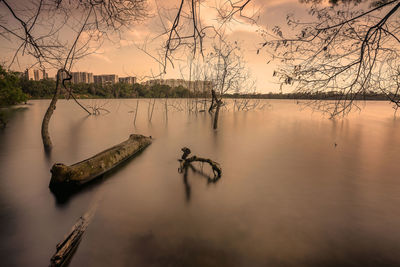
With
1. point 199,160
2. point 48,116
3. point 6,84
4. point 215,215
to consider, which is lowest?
point 215,215

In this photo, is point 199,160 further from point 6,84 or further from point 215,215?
point 6,84

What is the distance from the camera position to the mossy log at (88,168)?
17.1 feet

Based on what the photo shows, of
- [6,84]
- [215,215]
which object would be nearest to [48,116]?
[215,215]

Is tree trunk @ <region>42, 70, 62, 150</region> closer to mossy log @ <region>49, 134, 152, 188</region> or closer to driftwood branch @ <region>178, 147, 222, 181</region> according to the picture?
mossy log @ <region>49, 134, 152, 188</region>

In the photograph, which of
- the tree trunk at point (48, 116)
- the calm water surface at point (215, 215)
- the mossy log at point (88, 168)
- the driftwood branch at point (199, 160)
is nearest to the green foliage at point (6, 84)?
the tree trunk at point (48, 116)

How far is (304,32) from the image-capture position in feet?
13.4

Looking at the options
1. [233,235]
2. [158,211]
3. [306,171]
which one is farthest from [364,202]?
[158,211]

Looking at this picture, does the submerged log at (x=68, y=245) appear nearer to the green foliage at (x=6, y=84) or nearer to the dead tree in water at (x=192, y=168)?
the dead tree in water at (x=192, y=168)

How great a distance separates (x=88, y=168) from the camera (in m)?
5.74

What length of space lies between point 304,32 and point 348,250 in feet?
13.1

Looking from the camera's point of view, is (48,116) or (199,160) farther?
(48,116)

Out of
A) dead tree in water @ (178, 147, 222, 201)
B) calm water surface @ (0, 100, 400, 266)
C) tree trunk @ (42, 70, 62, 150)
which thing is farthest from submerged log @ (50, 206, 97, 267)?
tree trunk @ (42, 70, 62, 150)

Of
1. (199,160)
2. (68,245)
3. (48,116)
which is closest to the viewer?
(68,245)

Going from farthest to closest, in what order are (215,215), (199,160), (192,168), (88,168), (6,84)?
1. (6,84)
2. (192,168)
3. (199,160)
4. (88,168)
5. (215,215)
